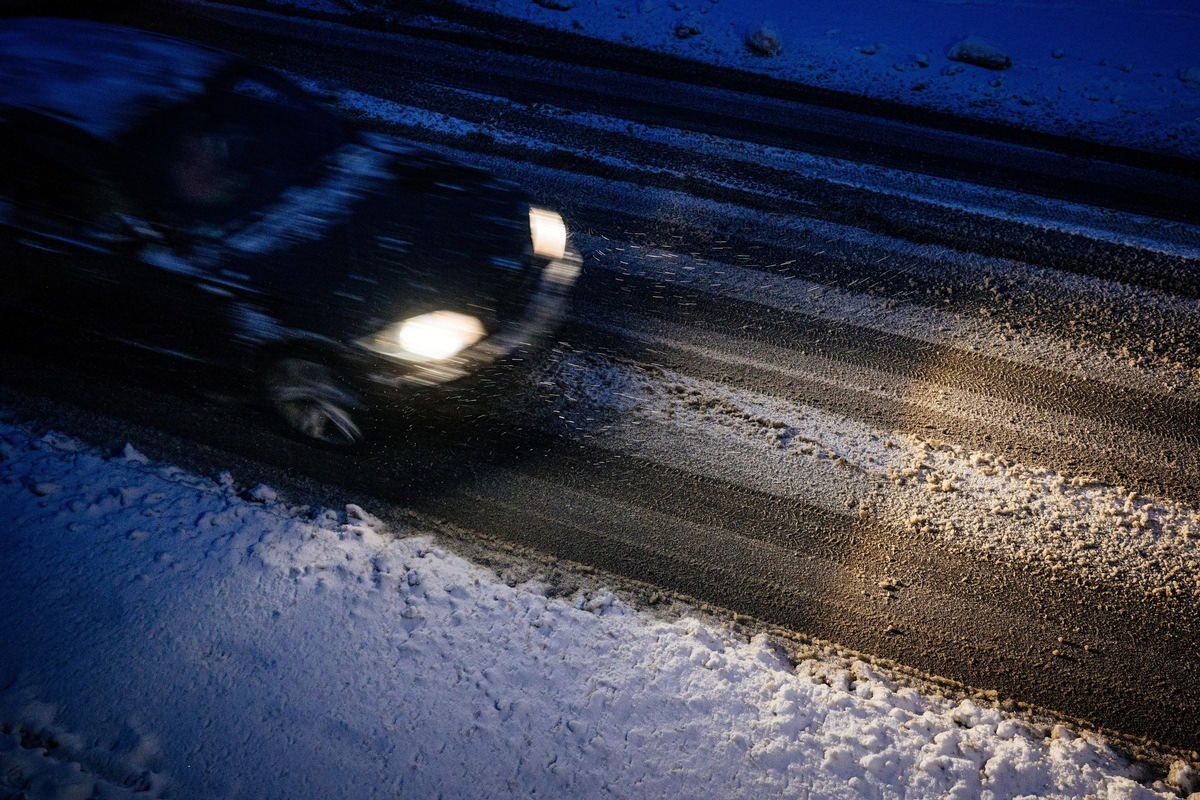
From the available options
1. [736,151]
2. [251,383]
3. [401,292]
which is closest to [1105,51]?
[736,151]

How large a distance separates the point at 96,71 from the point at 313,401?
2.54 metres

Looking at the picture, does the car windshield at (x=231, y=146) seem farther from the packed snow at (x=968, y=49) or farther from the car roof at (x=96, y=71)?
the packed snow at (x=968, y=49)

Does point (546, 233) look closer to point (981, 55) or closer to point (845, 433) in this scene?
point (845, 433)

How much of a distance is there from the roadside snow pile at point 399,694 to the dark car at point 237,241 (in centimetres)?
102

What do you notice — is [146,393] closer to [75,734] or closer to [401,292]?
[401,292]

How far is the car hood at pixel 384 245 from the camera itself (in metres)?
3.61

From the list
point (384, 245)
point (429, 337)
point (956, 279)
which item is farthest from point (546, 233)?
point (956, 279)

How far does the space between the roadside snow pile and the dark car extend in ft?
3.35

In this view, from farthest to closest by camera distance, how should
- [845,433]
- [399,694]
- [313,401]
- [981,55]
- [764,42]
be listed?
[764,42]
[981,55]
[845,433]
[313,401]
[399,694]

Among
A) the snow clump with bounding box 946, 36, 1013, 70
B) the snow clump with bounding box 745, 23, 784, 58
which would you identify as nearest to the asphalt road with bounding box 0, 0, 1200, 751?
the snow clump with bounding box 946, 36, 1013, 70

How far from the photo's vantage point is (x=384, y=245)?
3.97 metres

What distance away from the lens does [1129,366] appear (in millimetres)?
4840

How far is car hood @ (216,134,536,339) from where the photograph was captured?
11.8ft

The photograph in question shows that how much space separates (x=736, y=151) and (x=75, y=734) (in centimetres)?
731
